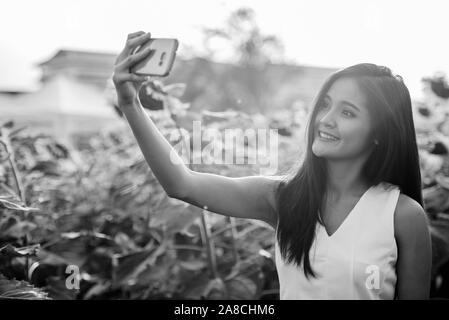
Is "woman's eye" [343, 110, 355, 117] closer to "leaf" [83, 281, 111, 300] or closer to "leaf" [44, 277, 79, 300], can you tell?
"leaf" [44, 277, 79, 300]

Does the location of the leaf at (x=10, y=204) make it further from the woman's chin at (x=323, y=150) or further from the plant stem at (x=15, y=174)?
the woman's chin at (x=323, y=150)

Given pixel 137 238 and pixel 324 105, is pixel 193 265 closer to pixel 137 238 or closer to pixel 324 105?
pixel 137 238

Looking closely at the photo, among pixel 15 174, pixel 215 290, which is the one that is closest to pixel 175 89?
pixel 15 174

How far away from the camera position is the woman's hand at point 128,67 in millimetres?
1315

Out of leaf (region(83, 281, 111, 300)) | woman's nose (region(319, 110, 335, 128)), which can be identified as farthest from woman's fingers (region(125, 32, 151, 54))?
leaf (region(83, 281, 111, 300))

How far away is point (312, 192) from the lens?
5.20 ft

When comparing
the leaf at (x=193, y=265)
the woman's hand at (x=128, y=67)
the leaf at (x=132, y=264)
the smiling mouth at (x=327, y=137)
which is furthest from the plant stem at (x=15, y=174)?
the smiling mouth at (x=327, y=137)

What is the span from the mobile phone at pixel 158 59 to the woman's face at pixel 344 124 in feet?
1.50

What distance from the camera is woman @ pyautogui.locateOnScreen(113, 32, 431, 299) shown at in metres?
1.44

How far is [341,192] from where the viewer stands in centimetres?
161

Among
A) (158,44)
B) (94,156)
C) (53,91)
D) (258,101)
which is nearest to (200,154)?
(158,44)

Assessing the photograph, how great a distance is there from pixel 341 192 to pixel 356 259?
0.23 metres
